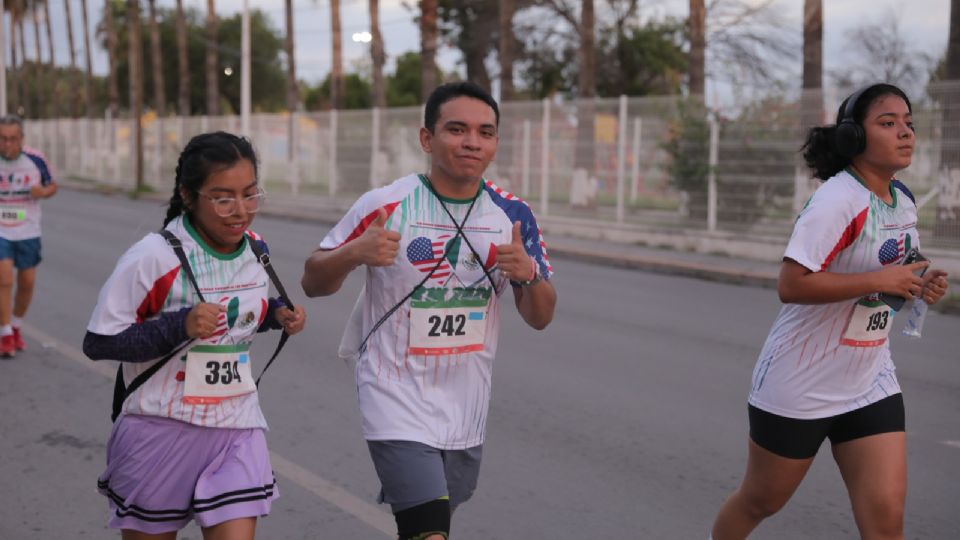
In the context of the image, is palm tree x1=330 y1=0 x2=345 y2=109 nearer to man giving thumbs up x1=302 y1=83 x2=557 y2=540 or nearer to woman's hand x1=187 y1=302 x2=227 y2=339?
man giving thumbs up x1=302 y1=83 x2=557 y2=540

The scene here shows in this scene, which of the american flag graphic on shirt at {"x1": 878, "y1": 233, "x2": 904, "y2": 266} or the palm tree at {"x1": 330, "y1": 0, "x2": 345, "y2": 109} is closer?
the american flag graphic on shirt at {"x1": 878, "y1": 233, "x2": 904, "y2": 266}

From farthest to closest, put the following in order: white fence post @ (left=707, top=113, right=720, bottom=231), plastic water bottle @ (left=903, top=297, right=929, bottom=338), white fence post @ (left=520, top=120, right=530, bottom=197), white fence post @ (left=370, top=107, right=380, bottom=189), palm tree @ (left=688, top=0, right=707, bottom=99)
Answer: white fence post @ (left=370, top=107, right=380, bottom=189), palm tree @ (left=688, top=0, right=707, bottom=99), white fence post @ (left=520, top=120, right=530, bottom=197), white fence post @ (left=707, top=113, right=720, bottom=231), plastic water bottle @ (left=903, top=297, right=929, bottom=338)

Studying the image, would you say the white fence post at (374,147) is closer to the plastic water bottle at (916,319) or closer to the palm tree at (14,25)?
the plastic water bottle at (916,319)

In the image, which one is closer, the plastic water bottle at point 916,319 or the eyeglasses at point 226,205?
the eyeglasses at point 226,205

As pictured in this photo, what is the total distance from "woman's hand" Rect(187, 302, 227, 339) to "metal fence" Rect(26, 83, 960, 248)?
499 inches

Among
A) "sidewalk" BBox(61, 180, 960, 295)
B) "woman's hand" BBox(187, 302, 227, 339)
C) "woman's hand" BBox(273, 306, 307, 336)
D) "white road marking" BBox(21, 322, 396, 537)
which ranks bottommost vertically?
"sidewalk" BBox(61, 180, 960, 295)

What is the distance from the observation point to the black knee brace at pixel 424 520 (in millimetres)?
3244

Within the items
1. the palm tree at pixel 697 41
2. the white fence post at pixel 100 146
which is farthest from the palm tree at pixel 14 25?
the palm tree at pixel 697 41

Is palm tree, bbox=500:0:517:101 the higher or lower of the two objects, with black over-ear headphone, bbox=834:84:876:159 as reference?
higher

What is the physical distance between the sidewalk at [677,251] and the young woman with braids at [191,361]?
1134cm

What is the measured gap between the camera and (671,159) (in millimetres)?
18578

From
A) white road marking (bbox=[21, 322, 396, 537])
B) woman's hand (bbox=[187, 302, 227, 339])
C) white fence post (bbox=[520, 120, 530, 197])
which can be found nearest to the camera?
woman's hand (bbox=[187, 302, 227, 339])

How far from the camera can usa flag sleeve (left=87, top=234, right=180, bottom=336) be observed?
3.19m

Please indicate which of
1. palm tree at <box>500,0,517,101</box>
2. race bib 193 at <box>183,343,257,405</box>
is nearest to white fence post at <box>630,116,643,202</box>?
palm tree at <box>500,0,517,101</box>
